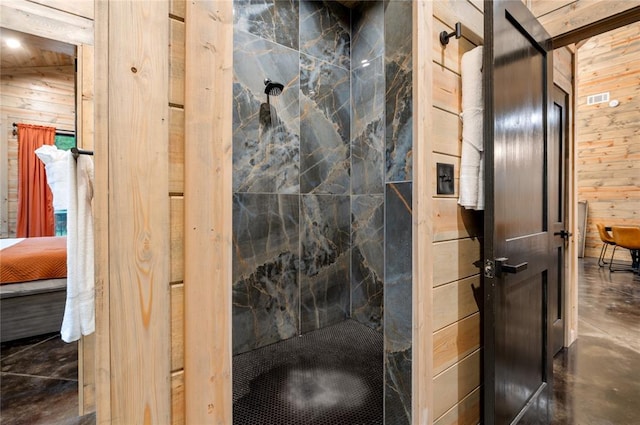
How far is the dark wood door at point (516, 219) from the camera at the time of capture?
1.26 m

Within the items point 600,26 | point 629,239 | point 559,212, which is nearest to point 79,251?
point 600,26

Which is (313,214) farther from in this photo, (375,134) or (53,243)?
(53,243)

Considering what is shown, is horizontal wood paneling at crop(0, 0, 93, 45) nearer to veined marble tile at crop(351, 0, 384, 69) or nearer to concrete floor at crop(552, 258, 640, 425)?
veined marble tile at crop(351, 0, 384, 69)

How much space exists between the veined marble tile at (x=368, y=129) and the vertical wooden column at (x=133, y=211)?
2.28 metres

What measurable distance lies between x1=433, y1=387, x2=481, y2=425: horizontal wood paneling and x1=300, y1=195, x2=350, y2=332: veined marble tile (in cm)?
155

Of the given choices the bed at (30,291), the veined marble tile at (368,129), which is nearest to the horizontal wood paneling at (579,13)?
the veined marble tile at (368,129)

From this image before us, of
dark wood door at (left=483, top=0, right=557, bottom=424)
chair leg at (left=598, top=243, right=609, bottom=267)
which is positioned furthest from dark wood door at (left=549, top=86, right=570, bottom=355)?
chair leg at (left=598, top=243, right=609, bottom=267)

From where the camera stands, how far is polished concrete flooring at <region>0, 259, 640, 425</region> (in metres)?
1.81

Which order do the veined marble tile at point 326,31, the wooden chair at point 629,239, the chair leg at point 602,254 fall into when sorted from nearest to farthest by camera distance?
the veined marble tile at point 326,31 < the wooden chair at point 629,239 < the chair leg at point 602,254

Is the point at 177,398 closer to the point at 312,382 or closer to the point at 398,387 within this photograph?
the point at 398,387

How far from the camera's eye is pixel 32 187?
Result: 5234 mm

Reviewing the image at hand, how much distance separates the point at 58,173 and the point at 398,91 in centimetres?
163

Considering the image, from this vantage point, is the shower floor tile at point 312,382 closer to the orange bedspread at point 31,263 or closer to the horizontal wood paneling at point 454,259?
the horizontal wood paneling at point 454,259

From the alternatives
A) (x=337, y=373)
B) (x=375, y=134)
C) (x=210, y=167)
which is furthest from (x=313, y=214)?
(x=210, y=167)
